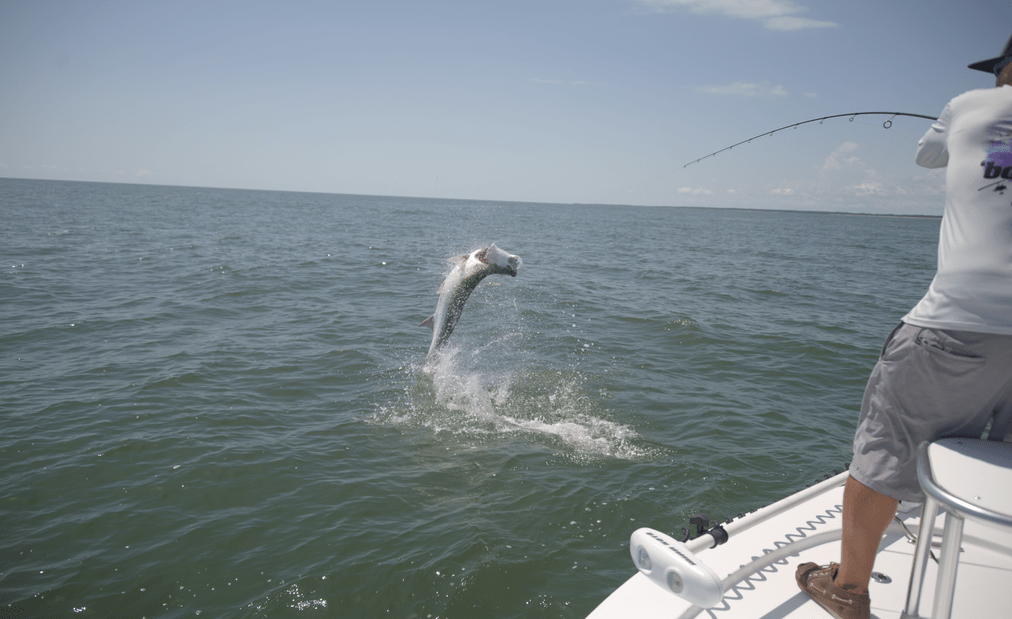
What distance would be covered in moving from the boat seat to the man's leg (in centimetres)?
28

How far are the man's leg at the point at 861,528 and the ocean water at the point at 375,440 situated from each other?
2.50 metres

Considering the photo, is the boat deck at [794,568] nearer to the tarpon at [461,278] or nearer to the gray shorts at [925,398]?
the gray shorts at [925,398]

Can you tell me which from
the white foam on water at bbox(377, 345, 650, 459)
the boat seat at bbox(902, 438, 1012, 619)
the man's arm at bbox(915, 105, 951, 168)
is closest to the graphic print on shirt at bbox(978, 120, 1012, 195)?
the man's arm at bbox(915, 105, 951, 168)

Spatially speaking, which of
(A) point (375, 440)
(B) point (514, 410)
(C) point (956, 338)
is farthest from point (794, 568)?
(A) point (375, 440)

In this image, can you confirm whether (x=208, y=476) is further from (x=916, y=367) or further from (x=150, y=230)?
(x=150, y=230)

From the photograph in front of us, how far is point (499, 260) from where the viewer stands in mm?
7941

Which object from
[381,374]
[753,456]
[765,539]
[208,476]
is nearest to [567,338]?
[381,374]

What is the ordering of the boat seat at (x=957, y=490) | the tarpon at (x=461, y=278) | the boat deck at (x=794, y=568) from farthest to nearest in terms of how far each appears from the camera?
the tarpon at (x=461, y=278) → the boat deck at (x=794, y=568) → the boat seat at (x=957, y=490)

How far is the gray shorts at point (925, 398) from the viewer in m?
2.44

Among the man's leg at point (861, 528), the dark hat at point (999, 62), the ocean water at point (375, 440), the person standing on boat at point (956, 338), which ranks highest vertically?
the dark hat at point (999, 62)

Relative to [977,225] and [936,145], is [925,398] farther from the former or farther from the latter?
[936,145]

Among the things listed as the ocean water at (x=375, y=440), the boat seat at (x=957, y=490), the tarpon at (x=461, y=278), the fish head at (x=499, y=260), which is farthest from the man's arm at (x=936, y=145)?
the tarpon at (x=461, y=278)

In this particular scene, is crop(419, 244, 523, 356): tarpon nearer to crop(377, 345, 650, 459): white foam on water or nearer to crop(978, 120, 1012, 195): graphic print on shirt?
crop(377, 345, 650, 459): white foam on water

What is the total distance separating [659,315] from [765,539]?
12204 mm
